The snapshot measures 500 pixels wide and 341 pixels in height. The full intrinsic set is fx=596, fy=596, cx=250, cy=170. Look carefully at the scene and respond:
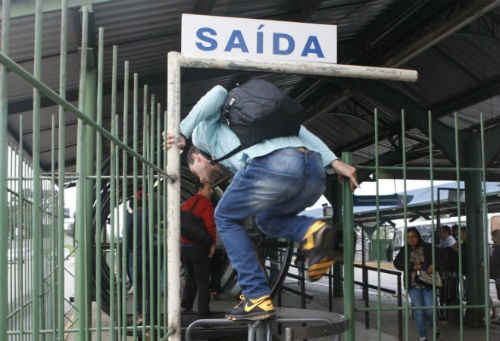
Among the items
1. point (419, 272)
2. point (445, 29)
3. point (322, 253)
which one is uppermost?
point (445, 29)

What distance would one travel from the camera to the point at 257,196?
2982mm

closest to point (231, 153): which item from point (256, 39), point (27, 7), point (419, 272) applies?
point (256, 39)

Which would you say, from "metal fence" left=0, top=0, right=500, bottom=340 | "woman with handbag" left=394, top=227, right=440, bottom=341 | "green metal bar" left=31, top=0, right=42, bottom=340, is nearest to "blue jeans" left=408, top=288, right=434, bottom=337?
"woman with handbag" left=394, top=227, right=440, bottom=341

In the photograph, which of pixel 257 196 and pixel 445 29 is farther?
pixel 445 29

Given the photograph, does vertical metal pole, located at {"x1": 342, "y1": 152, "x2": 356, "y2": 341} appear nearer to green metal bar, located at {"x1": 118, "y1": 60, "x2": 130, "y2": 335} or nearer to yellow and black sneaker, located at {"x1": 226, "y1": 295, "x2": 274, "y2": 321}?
yellow and black sneaker, located at {"x1": 226, "y1": 295, "x2": 274, "y2": 321}

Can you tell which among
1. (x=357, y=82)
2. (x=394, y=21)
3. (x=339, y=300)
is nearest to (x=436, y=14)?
(x=394, y=21)

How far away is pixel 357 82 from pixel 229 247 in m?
8.16

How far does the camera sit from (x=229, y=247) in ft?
9.96

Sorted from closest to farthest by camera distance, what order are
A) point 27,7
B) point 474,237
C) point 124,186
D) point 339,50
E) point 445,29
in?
point 124,186 → point 27,7 → point 445,29 → point 474,237 → point 339,50

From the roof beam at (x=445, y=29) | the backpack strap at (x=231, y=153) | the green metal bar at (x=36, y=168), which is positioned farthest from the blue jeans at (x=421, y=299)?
the green metal bar at (x=36, y=168)

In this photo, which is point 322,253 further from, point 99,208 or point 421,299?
point 421,299

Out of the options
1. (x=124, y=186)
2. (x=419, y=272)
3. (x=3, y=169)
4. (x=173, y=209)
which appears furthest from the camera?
(x=419, y=272)

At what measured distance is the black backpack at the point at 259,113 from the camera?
9.93 feet

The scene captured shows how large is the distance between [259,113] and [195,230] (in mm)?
3671
